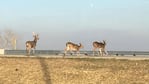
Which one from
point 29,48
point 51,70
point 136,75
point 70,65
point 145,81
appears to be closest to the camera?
point 145,81

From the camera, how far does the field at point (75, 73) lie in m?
23.4

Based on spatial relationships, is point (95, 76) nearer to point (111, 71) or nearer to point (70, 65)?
point (111, 71)

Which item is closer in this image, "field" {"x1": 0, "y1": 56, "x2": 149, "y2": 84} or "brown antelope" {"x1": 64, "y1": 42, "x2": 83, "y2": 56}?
"field" {"x1": 0, "y1": 56, "x2": 149, "y2": 84}

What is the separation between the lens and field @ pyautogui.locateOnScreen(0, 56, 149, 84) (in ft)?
76.9

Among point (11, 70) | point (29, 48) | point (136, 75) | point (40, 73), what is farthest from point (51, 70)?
point (29, 48)

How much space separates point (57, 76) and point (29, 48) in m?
20.0

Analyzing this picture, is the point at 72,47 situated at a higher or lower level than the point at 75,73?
higher

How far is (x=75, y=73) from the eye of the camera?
25094 mm

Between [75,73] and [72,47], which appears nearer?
[75,73]

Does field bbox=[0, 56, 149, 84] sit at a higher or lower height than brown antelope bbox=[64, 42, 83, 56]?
lower

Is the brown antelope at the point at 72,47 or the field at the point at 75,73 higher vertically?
the brown antelope at the point at 72,47

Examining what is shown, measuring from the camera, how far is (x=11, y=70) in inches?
1058

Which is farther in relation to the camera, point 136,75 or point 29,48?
point 29,48

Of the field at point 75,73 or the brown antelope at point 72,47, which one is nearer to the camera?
the field at point 75,73
